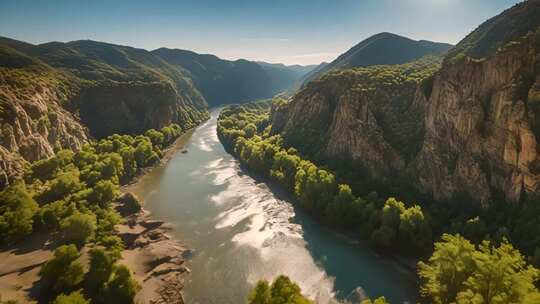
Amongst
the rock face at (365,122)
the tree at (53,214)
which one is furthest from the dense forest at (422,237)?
the tree at (53,214)

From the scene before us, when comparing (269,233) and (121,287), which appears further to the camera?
(269,233)

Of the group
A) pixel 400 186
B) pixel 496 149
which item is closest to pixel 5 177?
pixel 400 186

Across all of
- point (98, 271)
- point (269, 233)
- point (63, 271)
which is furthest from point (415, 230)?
point (63, 271)

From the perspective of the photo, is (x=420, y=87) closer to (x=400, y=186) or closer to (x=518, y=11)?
(x=400, y=186)

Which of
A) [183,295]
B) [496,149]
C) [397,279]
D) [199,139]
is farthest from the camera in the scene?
[199,139]

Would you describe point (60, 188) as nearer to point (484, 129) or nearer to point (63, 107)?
point (63, 107)

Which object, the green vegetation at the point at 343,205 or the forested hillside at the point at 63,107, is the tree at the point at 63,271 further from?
the green vegetation at the point at 343,205
